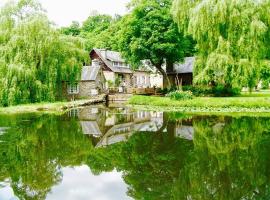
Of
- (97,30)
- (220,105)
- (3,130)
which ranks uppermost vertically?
(97,30)

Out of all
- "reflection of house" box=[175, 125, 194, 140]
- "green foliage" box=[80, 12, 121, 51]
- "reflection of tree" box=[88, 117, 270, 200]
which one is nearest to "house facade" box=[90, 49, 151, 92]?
"green foliage" box=[80, 12, 121, 51]

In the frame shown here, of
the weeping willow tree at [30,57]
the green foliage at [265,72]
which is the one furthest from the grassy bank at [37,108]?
the green foliage at [265,72]

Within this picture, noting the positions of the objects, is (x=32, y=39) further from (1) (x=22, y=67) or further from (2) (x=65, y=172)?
(2) (x=65, y=172)

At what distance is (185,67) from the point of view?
47562 mm

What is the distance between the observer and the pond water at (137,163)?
7856 mm

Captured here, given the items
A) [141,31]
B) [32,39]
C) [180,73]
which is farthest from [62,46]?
[180,73]

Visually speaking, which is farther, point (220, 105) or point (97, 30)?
point (97, 30)

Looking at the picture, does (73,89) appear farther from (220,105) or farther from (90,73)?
(220,105)

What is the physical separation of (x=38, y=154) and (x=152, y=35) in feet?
97.4

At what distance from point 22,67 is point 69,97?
14999 millimetres

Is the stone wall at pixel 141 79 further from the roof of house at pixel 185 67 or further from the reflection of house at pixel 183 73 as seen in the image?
the roof of house at pixel 185 67

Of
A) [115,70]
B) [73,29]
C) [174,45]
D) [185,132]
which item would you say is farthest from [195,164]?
[73,29]

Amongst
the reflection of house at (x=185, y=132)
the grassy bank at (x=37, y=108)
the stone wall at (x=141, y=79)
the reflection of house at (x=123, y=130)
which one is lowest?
the reflection of house at (x=123, y=130)

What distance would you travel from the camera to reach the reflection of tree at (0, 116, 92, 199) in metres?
8.76
